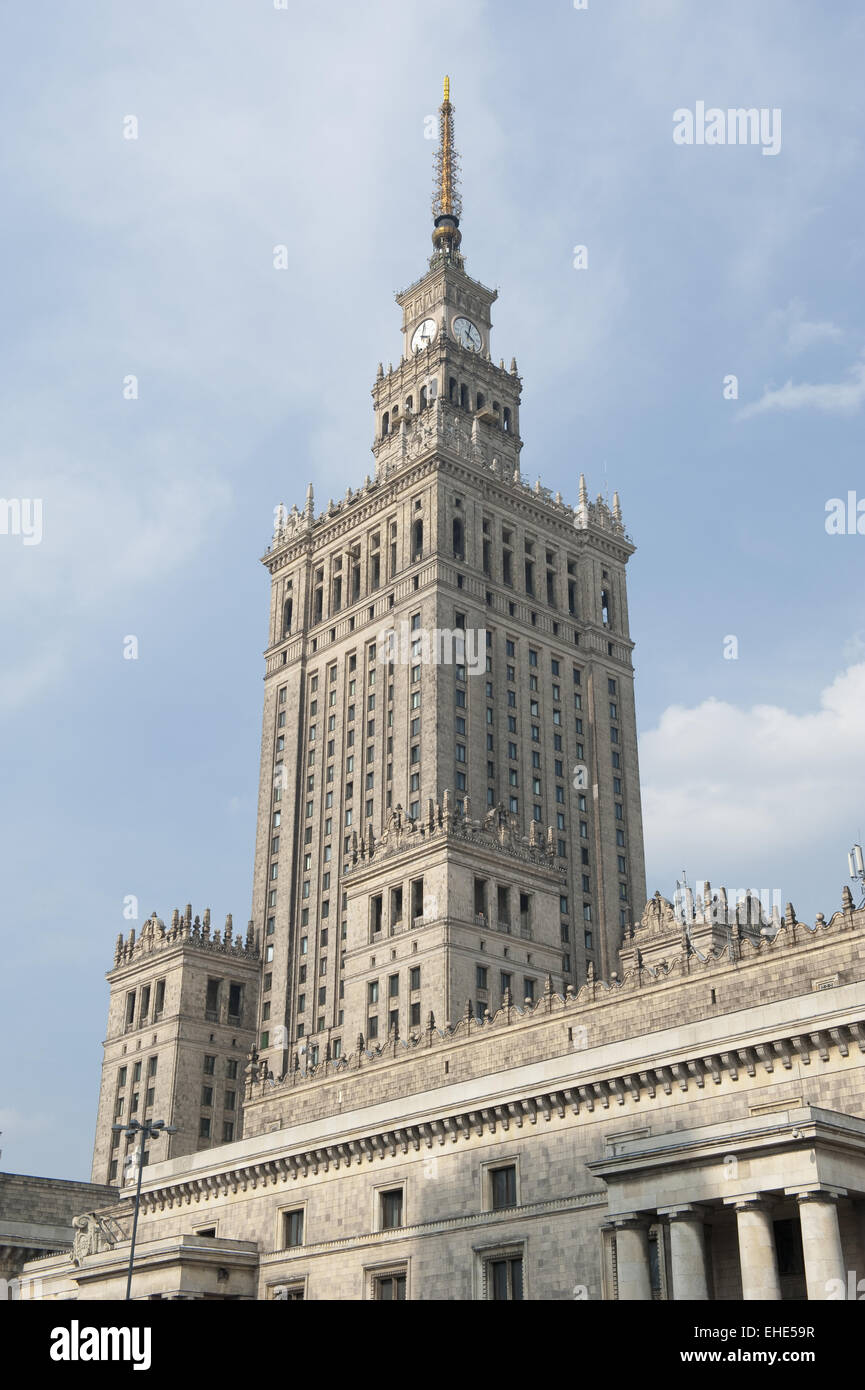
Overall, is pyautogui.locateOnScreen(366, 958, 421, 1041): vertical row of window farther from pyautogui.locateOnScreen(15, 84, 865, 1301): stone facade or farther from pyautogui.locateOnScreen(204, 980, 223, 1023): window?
pyautogui.locateOnScreen(204, 980, 223, 1023): window

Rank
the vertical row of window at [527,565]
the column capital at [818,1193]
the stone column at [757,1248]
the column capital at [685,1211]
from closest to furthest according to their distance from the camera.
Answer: the column capital at [818,1193]
the stone column at [757,1248]
the column capital at [685,1211]
the vertical row of window at [527,565]

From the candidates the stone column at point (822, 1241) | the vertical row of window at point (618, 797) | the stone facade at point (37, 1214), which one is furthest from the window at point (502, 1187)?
the vertical row of window at point (618, 797)

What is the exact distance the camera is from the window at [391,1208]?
5241cm

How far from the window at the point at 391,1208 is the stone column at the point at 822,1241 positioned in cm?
2097

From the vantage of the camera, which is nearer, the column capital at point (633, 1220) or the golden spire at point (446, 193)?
the column capital at point (633, 1220)

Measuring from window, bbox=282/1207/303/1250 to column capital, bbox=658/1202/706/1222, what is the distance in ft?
76.6

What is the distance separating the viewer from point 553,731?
106688mm

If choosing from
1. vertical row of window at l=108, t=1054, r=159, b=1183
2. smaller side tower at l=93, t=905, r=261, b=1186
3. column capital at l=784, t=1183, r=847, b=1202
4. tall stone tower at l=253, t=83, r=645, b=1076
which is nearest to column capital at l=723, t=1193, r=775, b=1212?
column capital at l=784, t=1183, r=847, b=1202

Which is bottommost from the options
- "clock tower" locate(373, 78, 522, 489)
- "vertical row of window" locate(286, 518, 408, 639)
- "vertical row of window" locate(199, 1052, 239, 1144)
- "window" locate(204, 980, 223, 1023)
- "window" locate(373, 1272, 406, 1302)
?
"window" locate(373, 1272, 406, 1302)

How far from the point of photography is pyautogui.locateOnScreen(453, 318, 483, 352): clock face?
127 m

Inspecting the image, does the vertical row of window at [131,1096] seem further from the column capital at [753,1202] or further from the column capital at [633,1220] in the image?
the column capital at [753,1202]

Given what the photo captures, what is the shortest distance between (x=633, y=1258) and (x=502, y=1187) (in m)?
10.5

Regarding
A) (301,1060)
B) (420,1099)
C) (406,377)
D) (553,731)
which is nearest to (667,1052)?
(420,1099)
